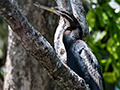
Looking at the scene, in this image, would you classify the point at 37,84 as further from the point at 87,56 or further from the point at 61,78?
the point at 61,78

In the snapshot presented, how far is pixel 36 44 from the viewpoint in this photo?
0.99 metres

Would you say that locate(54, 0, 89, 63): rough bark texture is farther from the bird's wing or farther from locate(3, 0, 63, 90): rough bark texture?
locate(3, 0, 63, 90): rough bark texture

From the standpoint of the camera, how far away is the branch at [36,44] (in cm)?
93

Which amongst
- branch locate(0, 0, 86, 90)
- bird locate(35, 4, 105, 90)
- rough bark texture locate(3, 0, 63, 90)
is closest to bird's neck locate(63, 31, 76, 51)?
bird locate(35, 4, 105, 90)

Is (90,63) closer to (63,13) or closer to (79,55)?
(79,55)

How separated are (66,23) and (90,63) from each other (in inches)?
12.6

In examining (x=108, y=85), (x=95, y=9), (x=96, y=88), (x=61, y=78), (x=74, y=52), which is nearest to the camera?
(x=61, y=78)

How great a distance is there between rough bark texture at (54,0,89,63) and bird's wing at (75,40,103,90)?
4.2 inches

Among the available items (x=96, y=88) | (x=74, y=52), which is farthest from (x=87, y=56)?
(x=96, y=88)

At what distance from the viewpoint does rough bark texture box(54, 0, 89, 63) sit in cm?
144

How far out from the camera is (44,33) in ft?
6.75

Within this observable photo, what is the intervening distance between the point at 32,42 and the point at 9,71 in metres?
1.11

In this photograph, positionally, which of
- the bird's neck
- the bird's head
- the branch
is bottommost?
the branch

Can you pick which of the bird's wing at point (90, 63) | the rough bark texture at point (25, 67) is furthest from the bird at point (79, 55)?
the rough bark texture at point (25, 67)
